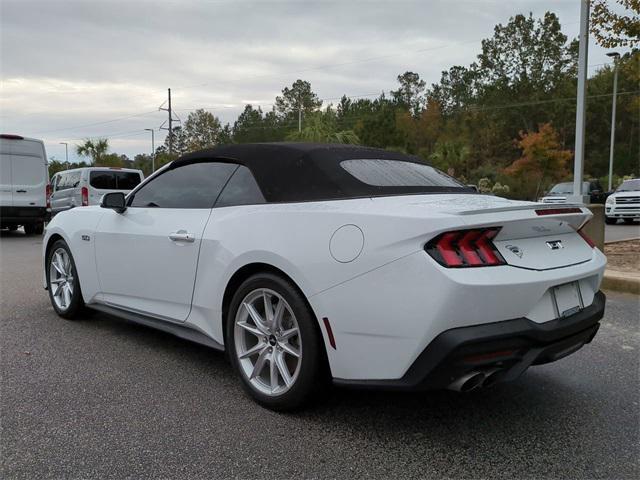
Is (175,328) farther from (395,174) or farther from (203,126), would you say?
(203,126)

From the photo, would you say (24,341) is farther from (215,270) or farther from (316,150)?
(316,150)

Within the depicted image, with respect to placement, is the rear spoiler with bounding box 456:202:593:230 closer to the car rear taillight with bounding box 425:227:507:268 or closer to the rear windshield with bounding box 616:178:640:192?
the car rear taillight with bounding box 425:227:507:268

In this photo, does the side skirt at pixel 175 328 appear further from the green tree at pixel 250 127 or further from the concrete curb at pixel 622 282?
the green tree at pixel 250 127

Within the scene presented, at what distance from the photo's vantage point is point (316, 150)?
3.54m

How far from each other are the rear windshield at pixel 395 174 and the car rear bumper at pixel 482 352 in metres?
1.13

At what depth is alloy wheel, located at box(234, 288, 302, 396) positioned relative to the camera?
10.1 feet

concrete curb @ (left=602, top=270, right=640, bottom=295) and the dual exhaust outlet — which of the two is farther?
concrete curb @ (left=602, top=270, right=640, bottom=295)

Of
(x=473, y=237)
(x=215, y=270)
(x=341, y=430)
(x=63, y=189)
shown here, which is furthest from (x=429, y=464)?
(x=63, y=189)

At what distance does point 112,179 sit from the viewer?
51.3ft

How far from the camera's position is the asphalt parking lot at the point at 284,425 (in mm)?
2580

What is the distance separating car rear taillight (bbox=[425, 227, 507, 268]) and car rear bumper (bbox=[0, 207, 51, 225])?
14469 mm

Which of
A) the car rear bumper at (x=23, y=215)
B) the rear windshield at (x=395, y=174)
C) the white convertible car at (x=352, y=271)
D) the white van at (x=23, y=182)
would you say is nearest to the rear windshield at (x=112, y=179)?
the white van at (x=23, y=182)

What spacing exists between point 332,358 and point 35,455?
4.93 ft

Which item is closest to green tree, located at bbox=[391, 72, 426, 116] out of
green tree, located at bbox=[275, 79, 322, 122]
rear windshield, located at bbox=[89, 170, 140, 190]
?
green tree, located at bbox=[275, 79, 322, 122]
